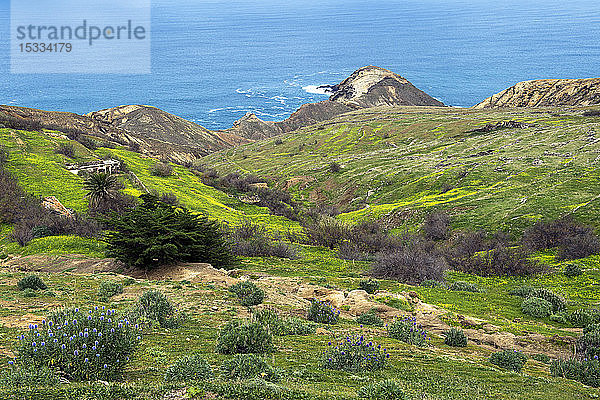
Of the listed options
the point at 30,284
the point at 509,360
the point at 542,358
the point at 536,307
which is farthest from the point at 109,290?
the point at 536,307

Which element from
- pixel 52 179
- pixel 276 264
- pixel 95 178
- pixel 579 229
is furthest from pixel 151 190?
pixel 579 229

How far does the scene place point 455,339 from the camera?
11.0 meters

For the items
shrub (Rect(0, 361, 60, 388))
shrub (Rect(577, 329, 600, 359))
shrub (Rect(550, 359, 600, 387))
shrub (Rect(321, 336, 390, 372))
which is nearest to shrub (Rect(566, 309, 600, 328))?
shrub (Rect(577, 329, 600, 359))

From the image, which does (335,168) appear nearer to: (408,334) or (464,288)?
(464,288)

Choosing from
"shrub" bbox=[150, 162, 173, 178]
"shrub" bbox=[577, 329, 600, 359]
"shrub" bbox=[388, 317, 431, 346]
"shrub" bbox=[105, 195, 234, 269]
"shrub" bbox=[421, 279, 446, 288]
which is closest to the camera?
"shrub" bbox=[577, 329, 600, 359]

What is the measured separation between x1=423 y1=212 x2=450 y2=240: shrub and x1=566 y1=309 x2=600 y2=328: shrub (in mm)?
17766

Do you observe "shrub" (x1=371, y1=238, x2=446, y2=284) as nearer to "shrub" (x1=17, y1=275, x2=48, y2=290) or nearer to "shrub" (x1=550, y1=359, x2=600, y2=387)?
"shrub" (x1=550, y1=359, x2=600, y2=387)

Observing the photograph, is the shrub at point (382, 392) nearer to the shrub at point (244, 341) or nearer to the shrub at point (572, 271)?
the shrub at point (244, 341)

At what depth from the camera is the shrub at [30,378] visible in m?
5.02

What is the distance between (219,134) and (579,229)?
99718 millimetres

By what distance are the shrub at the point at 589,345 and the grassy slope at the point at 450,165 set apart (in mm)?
19140

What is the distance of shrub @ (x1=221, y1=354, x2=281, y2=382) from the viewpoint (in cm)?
633

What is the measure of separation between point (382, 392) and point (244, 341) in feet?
11.0

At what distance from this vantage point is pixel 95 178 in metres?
28.6
